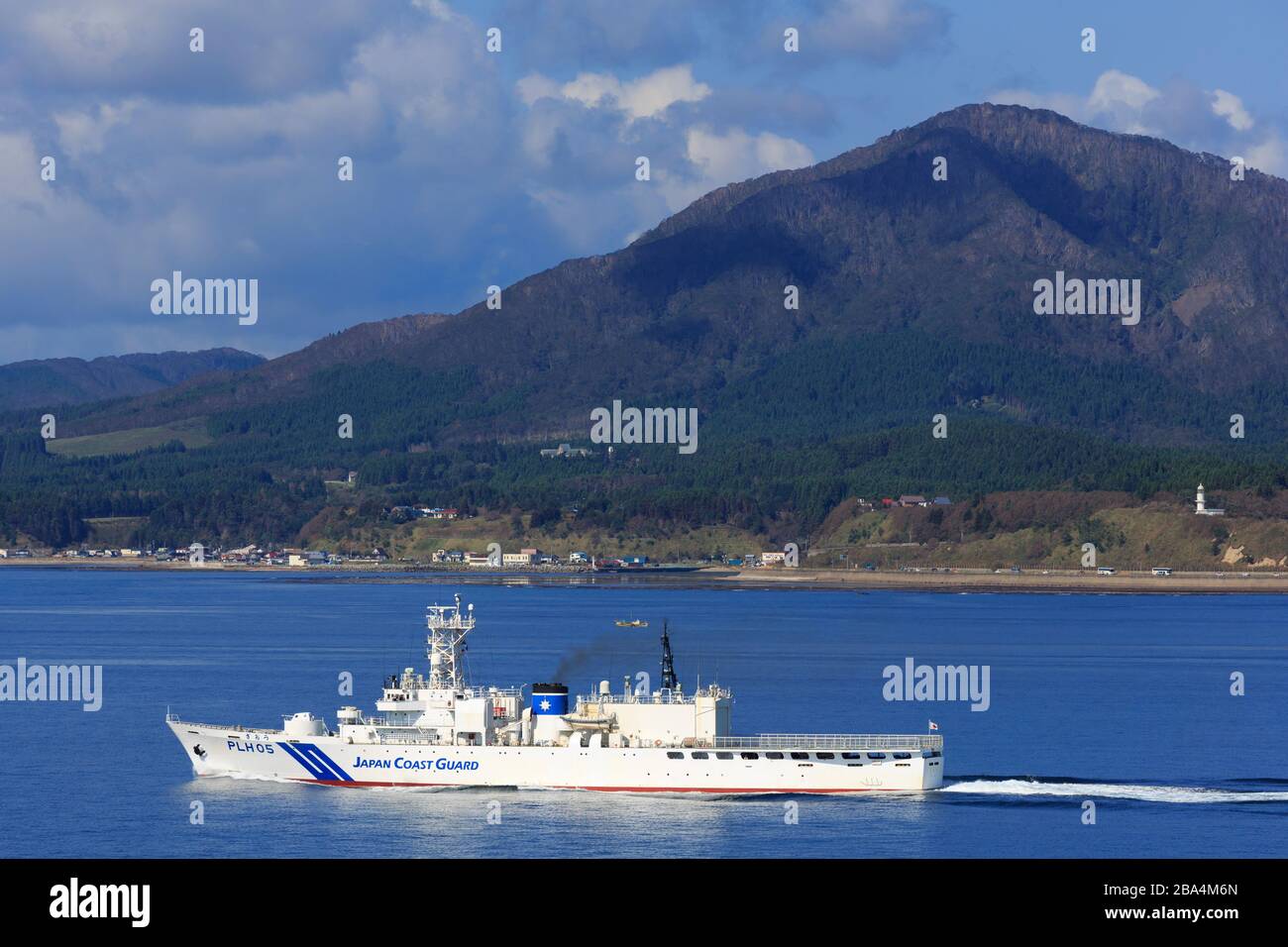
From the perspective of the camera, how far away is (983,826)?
6456cm

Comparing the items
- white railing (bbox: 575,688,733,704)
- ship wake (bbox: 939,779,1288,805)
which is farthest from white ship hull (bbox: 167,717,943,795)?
white railing (bbox: 575,688,733,704)

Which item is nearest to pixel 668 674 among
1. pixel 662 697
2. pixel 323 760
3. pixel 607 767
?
pixel 662 697

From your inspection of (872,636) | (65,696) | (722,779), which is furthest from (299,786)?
(872,636)

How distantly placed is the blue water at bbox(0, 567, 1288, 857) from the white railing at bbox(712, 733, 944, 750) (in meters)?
2.01

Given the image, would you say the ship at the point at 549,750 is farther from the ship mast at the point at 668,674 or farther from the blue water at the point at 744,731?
the blue water at the point at 744,731

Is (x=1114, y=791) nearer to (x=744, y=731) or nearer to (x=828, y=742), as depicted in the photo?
(x=828, y=742)

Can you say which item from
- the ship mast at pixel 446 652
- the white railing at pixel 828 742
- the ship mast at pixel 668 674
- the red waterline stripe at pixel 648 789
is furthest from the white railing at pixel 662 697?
the ship mast at pixel 446 652

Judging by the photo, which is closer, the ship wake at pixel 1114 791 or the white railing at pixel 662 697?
the ship wake at pixel 1114 791

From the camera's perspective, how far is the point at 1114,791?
71.2 meters

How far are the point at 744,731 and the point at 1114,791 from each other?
21226 millimetres

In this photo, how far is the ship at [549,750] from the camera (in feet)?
229

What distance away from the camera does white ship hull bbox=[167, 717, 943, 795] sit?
69.7 metres

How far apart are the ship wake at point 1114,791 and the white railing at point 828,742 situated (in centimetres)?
227
